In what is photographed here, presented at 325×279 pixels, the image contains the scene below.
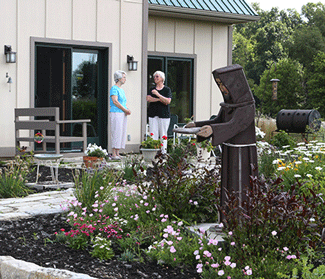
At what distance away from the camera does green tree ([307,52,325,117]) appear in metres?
34.5

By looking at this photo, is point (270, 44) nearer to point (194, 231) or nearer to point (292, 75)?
point (292, 75)

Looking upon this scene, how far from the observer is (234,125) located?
151 inches

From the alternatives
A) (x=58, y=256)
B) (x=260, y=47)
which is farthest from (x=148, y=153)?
(x=260, y=47)

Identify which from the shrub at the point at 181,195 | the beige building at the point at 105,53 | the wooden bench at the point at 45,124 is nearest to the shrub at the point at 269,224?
the shrub at the point at 181,195

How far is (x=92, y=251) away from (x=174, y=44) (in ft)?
33.5

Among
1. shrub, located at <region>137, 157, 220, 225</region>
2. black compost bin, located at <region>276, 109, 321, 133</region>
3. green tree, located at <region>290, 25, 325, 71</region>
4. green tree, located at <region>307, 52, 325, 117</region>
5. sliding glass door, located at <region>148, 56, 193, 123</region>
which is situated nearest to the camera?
shrub, located at <region>137, 157, 220, 225</region>

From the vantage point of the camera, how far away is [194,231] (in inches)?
157

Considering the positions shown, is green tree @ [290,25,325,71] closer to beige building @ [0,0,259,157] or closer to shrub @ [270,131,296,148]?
beige building @ [0,0,259,157]

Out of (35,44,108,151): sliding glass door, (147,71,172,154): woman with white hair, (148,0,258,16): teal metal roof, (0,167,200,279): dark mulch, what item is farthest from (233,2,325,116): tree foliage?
(0,167,200,279): dark mulch

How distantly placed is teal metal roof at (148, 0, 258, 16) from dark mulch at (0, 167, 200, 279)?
29.2ft

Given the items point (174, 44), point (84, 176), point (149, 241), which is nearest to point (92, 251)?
point (149, 241)

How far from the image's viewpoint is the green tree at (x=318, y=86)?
113 feet

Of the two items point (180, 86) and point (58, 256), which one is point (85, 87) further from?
point (58, 256)

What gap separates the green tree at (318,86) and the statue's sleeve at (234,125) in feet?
105
